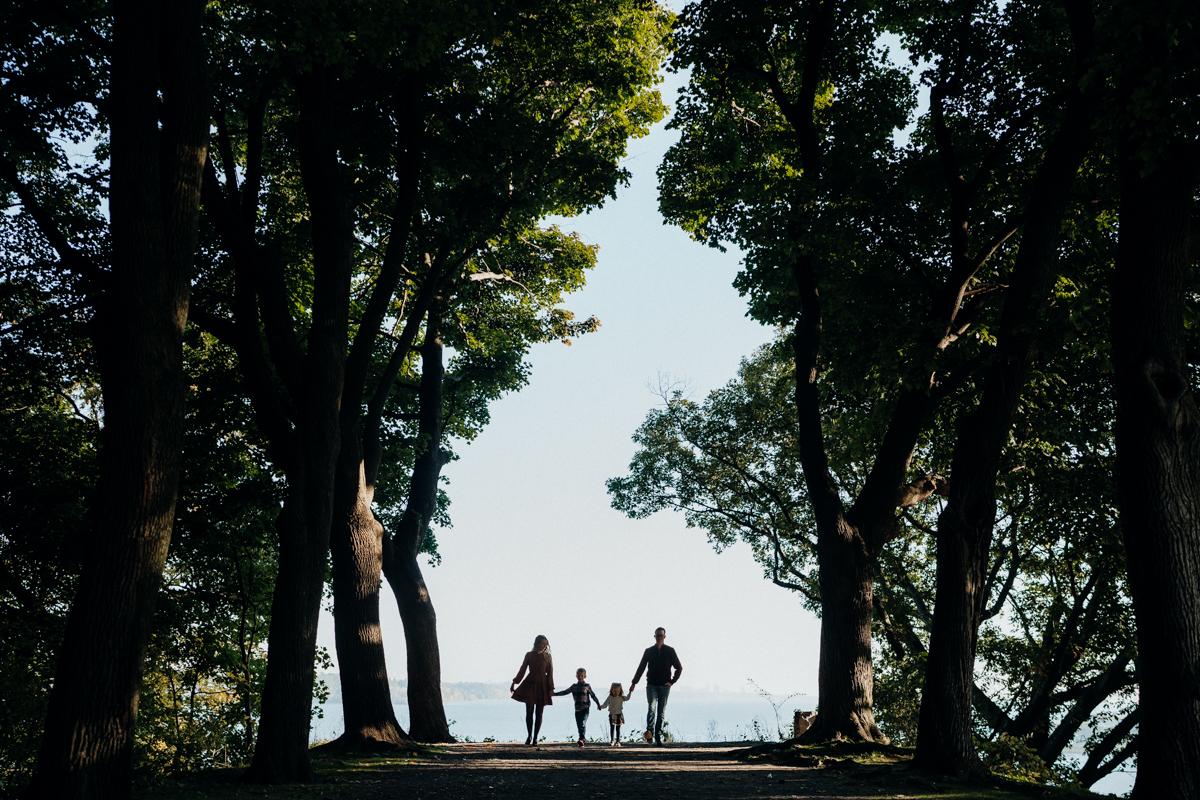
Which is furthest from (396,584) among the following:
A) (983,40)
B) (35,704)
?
(983,40)

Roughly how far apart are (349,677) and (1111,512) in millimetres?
→ 13177

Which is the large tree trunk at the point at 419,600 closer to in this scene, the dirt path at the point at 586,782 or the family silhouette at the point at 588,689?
the family silhouette at the point at 588,689

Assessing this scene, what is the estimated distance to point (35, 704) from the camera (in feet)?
45.0

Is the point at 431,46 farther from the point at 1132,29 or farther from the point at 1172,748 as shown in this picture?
the point at 1172,748

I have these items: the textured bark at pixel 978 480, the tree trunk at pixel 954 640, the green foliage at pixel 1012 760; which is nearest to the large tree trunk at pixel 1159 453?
the textured bark at pixel 978 480

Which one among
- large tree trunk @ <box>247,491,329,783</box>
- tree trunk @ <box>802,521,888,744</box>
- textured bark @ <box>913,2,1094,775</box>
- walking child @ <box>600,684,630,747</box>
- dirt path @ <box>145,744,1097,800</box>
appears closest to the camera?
dirt path @ <box>145,744,1097,800</box>

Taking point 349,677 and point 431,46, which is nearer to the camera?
point 431,46

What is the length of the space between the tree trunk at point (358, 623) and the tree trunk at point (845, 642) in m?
6.52

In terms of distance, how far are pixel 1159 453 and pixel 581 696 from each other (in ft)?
45.6

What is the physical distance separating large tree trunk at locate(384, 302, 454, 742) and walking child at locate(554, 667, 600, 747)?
254cm

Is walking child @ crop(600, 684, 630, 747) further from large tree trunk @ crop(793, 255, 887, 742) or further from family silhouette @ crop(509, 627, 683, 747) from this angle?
large tree trunk @ crop(793, 255, 887, 742)

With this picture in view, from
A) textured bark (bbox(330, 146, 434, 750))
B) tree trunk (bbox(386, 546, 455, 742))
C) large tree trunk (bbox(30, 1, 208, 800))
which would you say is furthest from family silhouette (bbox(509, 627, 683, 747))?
large tree trunk (bbox(30, 1, 208, 800))

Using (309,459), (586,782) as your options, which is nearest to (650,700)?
(586,782)

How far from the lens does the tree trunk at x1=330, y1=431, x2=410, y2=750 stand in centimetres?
1429
